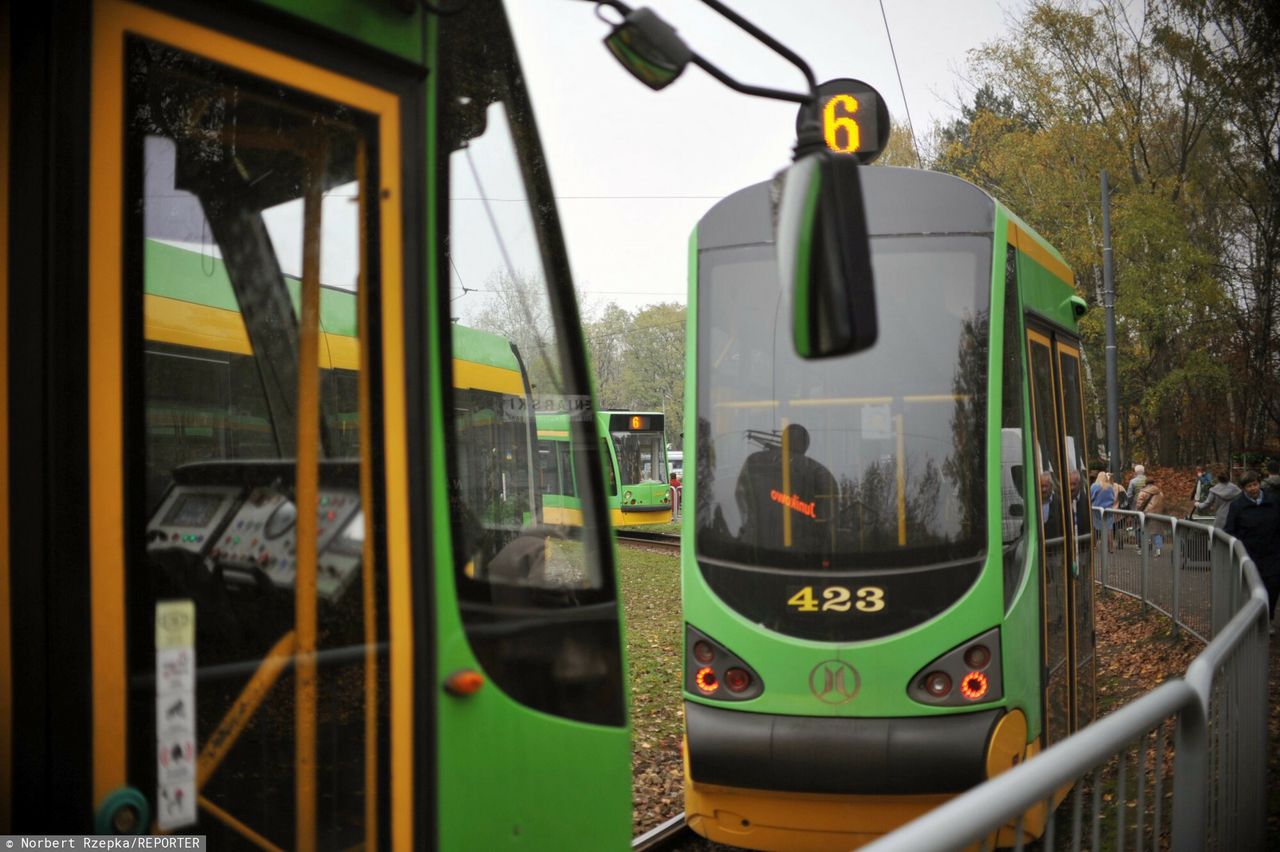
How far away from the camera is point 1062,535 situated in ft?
20.7

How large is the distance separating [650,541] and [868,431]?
1973 cm

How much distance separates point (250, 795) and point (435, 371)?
33.9 inches

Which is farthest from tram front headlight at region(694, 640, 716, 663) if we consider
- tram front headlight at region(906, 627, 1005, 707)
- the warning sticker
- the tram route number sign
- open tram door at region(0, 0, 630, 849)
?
the warning sticker

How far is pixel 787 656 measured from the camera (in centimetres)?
528

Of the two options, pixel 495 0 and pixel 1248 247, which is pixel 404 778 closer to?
pixel 495 0

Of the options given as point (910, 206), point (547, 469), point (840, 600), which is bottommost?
point (840, 600)

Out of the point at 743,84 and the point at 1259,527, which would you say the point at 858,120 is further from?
the point at 1259,527

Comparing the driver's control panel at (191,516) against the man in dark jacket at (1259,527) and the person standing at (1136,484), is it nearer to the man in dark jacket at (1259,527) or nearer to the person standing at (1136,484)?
the man in dark jacket at (1259,527)

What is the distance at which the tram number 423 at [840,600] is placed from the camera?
5.26 meters

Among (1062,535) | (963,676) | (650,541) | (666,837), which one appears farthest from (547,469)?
(650,541)

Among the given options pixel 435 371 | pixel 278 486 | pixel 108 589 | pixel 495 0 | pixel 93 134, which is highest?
pixel 495 0

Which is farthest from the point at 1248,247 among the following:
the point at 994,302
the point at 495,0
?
the point at 495,0

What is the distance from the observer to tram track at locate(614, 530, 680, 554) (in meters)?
23.7

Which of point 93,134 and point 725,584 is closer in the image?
point 93,134
